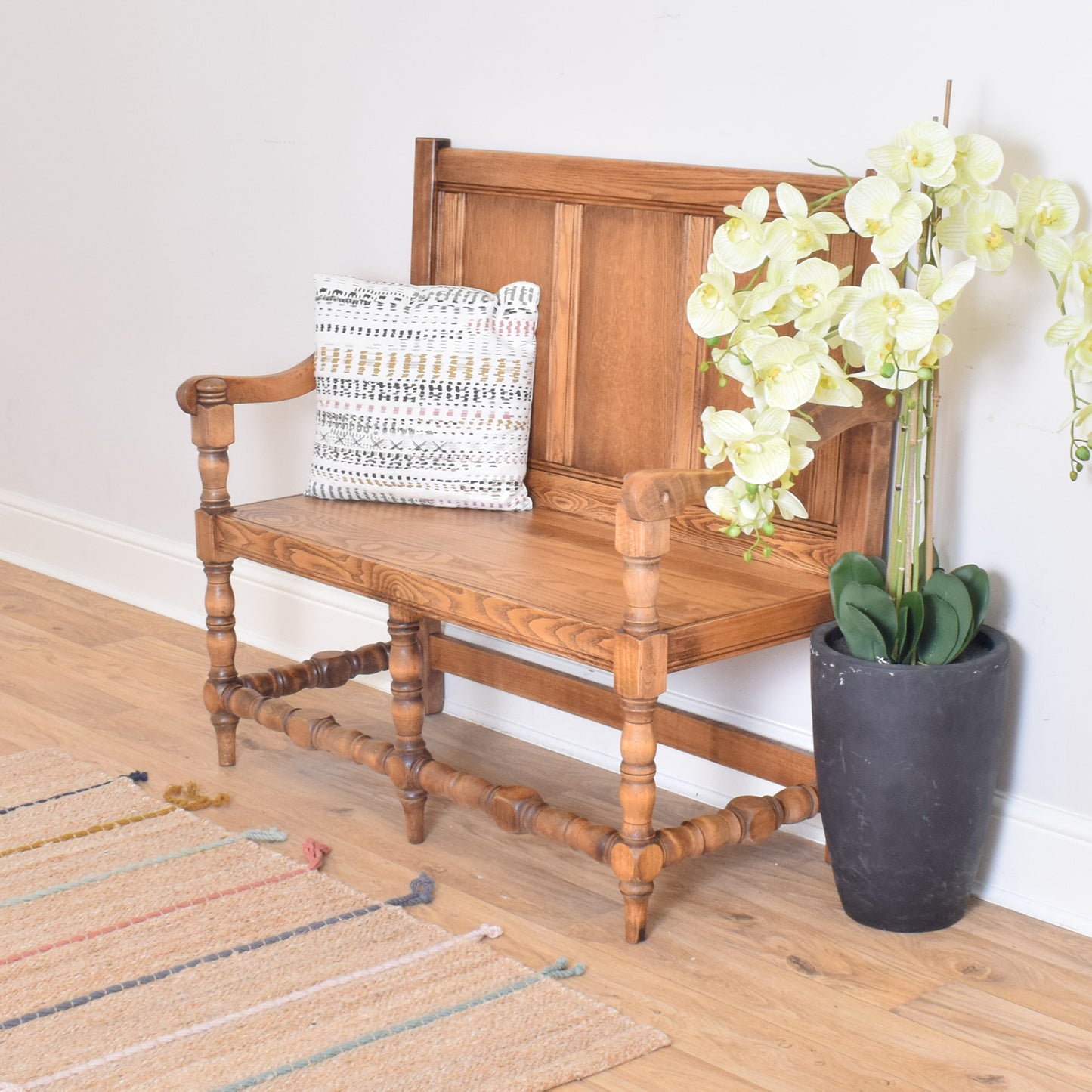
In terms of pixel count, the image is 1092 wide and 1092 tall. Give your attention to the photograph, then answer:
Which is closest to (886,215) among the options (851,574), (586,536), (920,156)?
(920,156)

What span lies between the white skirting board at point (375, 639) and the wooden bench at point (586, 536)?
94 mm

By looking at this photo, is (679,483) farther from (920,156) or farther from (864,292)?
(920,156)

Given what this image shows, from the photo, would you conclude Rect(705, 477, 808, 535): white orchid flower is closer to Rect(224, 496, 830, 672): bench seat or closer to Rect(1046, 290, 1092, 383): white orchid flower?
Rect(224, 496, 830, 672): bench seat

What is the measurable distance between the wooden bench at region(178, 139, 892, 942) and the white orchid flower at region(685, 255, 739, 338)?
19cm

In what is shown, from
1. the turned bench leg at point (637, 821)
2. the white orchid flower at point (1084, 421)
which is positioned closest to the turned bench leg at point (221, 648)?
the turned bench leg at point (637, 821)

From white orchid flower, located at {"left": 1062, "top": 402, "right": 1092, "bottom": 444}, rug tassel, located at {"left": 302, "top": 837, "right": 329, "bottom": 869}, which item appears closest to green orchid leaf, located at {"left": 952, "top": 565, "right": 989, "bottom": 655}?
white orchid flower, located at {"left": 1062, "top": 402, "right": 1092, "bottom": 444}

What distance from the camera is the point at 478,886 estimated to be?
7.02 ft

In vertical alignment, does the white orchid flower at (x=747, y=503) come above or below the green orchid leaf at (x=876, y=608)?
above

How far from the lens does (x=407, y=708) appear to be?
2.22 meters

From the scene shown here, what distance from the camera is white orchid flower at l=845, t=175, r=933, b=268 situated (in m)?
1.72

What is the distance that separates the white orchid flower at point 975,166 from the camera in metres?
1.75

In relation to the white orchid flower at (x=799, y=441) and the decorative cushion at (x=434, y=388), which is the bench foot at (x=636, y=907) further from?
the decorative cushion at (x=434, y=388)

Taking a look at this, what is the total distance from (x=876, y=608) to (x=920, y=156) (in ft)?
1.86

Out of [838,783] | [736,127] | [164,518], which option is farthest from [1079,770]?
[164,518]
